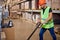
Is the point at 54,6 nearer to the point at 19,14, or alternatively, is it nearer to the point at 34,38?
the point at 34,38

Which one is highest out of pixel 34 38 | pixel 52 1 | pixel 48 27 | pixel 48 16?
pixel 52 1

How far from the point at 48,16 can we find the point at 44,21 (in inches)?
9.3

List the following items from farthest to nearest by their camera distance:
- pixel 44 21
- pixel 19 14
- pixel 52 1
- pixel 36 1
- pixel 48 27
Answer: pixel 19 14 → pixel 36 1 → pixel 52 1 → pixel 48 27 → pixel 44 21

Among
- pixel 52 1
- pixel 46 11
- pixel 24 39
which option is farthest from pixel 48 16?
pixel 52 1

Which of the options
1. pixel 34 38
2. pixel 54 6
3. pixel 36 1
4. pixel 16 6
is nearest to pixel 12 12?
pixel 16 6

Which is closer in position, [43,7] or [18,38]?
[43,7]

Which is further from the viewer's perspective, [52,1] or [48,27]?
[52,1]

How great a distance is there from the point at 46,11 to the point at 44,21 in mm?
315

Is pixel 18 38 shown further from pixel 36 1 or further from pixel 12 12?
pixel 12 12

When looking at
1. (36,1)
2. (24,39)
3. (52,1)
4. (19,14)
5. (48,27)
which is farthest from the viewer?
(19,14)

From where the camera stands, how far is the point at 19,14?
1563 cm

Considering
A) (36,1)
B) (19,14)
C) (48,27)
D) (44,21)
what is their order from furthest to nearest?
(19,14), (36,1), (48,27), (44,21)

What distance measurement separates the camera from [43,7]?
427cm

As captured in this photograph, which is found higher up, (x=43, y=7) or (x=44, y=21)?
(x=43, y=7)
